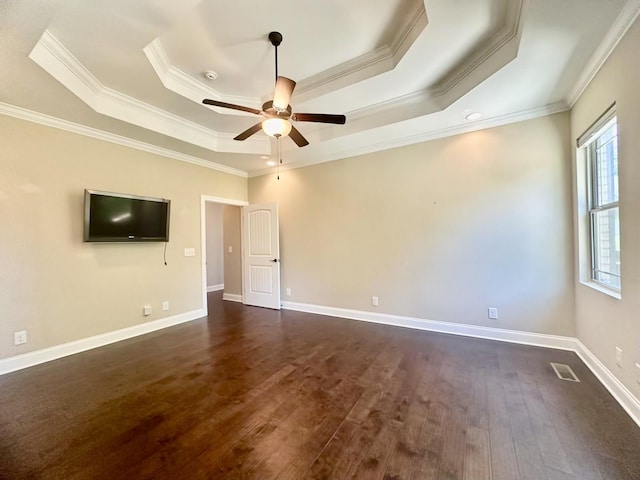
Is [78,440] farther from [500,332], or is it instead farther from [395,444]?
[500,332]

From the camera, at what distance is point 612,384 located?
2.27 m

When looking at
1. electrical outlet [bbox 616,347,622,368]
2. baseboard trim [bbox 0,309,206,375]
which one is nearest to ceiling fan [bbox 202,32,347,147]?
electrical outlet [bbox 616,347,622,368]

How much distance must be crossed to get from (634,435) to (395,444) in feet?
5.18

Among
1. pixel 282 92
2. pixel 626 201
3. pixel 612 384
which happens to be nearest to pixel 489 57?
pixel 626 201

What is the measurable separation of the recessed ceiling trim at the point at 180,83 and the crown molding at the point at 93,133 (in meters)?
1.38

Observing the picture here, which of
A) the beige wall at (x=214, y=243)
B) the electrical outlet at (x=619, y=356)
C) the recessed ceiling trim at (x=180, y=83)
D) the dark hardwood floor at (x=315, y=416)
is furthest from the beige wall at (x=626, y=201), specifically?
the beige wall at (x=214, y=243)

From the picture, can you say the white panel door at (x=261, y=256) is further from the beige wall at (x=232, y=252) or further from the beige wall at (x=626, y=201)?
the beige wall at (x=626, y=201)

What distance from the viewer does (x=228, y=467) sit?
1593 mm

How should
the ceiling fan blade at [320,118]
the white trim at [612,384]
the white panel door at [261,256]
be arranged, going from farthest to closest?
the white panel door at [261,256], the ceiling fan blade at [320,118], the white trim at [612,384]

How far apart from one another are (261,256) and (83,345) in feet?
9.38

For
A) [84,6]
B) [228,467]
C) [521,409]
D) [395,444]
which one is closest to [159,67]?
[84,6]

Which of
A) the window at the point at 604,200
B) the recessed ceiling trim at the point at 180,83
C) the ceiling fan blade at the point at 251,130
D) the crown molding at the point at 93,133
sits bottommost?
the window at the point at 604,200

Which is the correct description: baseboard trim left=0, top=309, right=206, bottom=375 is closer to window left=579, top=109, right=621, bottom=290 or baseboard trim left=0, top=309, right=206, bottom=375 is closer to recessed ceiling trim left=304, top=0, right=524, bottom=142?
recessed ceiling trim left=304, top=0, right=524, bottom=142

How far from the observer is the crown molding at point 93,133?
2939mm
